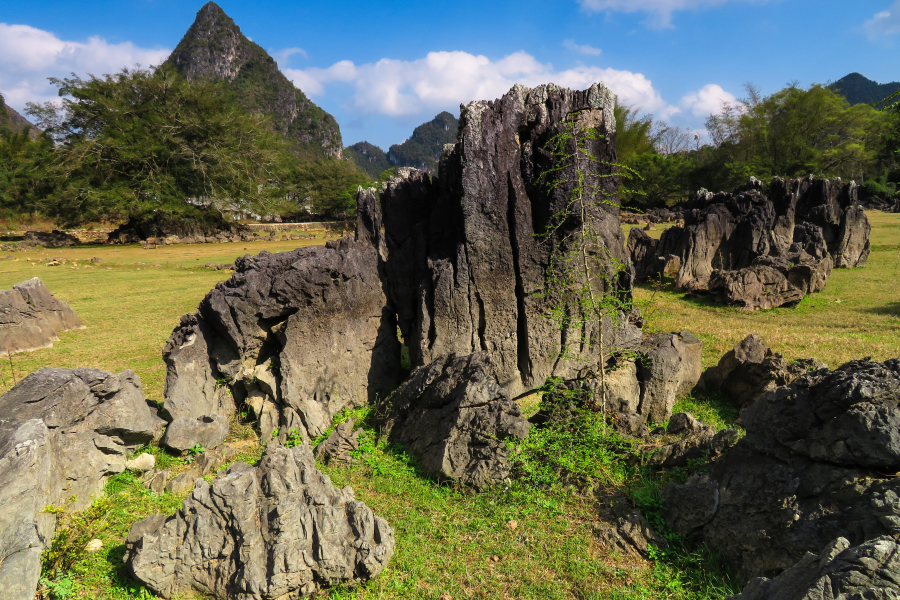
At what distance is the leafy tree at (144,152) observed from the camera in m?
34.0

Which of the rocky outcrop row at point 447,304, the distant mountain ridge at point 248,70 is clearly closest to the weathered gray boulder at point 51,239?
the rocky outcrop row at point 447,304

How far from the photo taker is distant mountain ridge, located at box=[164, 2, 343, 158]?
438 feet

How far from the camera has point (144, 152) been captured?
35594mm

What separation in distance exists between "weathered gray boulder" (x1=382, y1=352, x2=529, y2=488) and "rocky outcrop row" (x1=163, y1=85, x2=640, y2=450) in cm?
92

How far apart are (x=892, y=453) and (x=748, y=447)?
1.08 metres

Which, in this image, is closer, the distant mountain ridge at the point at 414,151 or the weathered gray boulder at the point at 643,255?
the weathered gray boulder at the point at 643,255

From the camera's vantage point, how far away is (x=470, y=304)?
24.6 ft

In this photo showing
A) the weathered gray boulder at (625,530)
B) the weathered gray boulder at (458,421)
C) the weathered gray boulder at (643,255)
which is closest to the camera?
the weathered gray boulder at (625,530)

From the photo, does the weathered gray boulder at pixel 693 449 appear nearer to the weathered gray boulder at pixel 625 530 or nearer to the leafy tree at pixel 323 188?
the weathered gray boulder at pixel 625 530

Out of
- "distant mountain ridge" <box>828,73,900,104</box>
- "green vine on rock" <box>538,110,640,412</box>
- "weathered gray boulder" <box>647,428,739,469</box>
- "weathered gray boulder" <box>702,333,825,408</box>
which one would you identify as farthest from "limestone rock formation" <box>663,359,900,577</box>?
"distant mountain ridge" <box>828,73,900,104</box>

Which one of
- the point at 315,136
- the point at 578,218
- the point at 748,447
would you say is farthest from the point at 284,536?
the point at 315,136

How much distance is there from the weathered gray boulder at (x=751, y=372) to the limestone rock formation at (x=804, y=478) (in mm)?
3098

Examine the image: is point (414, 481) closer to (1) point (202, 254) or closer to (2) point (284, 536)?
(2) point (284, 536)

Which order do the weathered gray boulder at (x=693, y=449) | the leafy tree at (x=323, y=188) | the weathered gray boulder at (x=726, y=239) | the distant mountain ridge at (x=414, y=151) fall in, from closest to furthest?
the weathered gray boulder at (x=693, y=449) → the weathered gray boulder at (x=726, y=239) → the leafy tree at (x=323, y=188) → the distant mountain ridge at (x=414, y=151)
